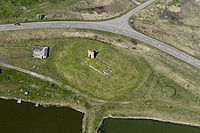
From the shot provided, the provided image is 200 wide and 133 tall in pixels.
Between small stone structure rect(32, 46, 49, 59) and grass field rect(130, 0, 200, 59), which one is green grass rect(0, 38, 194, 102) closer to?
small stone structure rect(32, 46, 49, 59)

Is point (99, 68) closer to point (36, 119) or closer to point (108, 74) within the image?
point (108, 74)

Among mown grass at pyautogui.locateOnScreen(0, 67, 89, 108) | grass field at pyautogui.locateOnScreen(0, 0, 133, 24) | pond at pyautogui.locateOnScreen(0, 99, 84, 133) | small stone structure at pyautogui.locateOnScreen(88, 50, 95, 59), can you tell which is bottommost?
pond at pyautogui.locateOnScreen(0, 99, 84, 133)

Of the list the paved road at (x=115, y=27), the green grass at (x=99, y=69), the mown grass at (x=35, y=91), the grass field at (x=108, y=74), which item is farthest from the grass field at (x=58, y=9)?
the mown grass at (x=35, y=91)

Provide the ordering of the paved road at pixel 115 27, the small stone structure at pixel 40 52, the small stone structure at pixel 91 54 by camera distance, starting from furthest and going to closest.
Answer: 1. the paved road at pixel 115 27
2. the small stone structure at pixel 91 54
3. the small stone structure at pixel 40 52

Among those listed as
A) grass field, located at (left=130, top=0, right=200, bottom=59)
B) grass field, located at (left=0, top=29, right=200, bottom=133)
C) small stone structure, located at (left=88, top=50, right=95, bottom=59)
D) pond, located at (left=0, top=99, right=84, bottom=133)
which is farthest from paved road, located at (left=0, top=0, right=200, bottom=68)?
pond, located at (left=0, top=99, right=84, bottom=133)

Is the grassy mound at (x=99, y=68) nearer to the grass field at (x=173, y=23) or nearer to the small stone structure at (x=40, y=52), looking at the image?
the small stone structure at (x=40, y=52)

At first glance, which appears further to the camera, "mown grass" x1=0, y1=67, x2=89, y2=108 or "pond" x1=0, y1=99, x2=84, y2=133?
"mown grass" x1=0, y1=67, x2=89, y2=108
